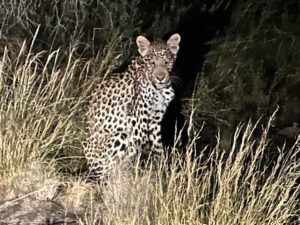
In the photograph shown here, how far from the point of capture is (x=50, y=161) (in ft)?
19.8

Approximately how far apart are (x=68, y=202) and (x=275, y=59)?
399 centimetres

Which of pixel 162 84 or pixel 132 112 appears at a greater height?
pixel 162 84

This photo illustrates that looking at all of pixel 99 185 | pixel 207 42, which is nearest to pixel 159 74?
pixel 99 185

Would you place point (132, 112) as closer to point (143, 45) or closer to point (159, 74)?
point (159, 74)

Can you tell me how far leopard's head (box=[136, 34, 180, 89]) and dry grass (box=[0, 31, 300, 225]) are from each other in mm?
574

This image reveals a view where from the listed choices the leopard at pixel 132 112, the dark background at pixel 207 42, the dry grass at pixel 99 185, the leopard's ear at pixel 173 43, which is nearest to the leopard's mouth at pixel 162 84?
the leopard at pixel 132 112

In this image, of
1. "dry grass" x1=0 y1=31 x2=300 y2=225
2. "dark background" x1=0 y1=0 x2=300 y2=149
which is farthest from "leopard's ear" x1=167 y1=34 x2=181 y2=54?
"dark background" x1=0 y1=0 x2=300 y2=149

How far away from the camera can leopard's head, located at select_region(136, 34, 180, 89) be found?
671 cm

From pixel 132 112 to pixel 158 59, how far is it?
0.44 meters

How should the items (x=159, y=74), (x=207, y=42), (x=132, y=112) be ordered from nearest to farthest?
(x=159, y=74) < (x=132, y=112) < (x=207, y=42)

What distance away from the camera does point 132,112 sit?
680 centimetres

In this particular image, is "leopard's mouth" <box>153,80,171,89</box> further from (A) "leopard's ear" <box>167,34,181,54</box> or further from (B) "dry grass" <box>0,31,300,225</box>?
(B) "dry grass" <box>0,31,300,225</box>

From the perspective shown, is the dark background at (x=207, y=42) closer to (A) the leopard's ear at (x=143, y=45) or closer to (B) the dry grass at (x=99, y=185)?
(A) the leopard's ear at (x=143, y=45)

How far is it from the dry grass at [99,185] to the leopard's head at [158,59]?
0.57 meters
